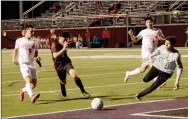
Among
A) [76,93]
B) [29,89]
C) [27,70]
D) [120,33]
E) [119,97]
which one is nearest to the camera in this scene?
[29,89]

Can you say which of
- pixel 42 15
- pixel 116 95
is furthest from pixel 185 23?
pixel 116 95

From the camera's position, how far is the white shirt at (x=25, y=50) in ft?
42.6

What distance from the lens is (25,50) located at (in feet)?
42.6

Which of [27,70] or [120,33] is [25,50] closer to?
[27,70]

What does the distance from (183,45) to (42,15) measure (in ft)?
59.7

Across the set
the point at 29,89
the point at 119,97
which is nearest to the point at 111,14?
the point at 119,97

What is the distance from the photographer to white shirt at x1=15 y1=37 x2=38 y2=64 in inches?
511

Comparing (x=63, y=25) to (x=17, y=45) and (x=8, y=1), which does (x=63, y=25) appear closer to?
(x=8, y=1)

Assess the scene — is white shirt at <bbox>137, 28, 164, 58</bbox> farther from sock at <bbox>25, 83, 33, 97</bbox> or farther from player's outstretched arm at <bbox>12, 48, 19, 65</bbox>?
sock at <bbox>25, 83, 33, 97</bbox>

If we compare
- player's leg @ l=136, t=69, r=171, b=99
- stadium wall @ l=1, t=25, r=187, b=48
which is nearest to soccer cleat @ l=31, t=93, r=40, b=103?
player's leg @ l=136, t=69, r=171, b=99

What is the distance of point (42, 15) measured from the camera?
57.4 meters

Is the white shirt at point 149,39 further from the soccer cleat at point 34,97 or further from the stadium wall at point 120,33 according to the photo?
the stadium wall at point 120,33

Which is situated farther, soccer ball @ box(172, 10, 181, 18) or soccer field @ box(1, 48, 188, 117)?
soccer ball @ box(172, 10, 181, 18)

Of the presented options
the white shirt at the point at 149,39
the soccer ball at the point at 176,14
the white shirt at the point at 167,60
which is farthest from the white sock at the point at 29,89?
the soccer ball at the point at 176,14
